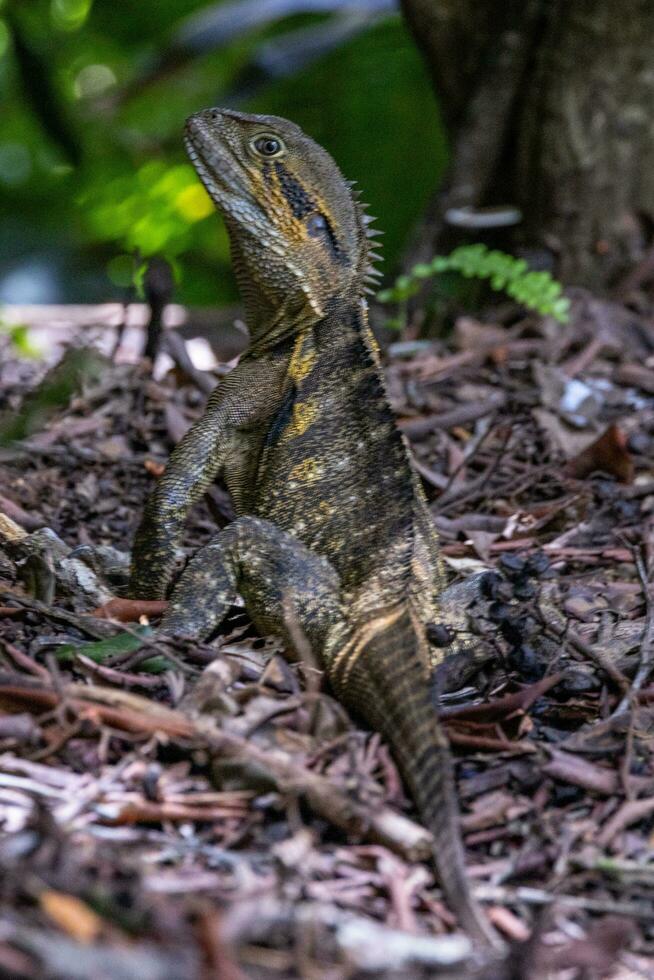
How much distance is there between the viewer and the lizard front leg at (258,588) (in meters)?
4.20

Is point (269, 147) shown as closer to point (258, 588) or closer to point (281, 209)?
point (281, 209)

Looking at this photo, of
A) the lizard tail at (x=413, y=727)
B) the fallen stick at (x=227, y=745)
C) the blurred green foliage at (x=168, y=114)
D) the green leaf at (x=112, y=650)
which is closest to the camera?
the lizard tail at (x=413, y=727)

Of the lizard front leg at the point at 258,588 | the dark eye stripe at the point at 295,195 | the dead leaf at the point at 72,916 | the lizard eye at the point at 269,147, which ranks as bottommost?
the lizard front leg at the point at 258,588

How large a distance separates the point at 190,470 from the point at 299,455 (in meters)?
0.47

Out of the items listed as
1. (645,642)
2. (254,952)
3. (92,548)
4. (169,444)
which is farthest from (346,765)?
(169,444)

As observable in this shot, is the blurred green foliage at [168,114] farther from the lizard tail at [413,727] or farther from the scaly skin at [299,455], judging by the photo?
the lizard tail at [413,727]

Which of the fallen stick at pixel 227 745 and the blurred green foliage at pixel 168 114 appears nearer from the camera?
the fallen stick at pixel 227 745

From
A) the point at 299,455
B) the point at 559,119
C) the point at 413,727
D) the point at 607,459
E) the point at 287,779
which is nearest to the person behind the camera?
the point at 287,779

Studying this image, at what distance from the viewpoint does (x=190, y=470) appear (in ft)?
15.4

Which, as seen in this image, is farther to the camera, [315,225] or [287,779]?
[315,225]

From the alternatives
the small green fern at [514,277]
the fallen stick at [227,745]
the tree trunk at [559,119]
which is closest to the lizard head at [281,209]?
the fallen stick at [227,745]

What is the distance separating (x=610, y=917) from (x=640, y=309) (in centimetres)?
564

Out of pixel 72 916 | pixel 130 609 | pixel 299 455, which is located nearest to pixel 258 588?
pixel 130 609

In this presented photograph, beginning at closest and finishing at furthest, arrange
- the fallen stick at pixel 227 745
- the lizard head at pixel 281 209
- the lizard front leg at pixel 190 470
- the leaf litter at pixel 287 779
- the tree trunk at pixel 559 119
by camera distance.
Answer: the leaf litter at pixel 287 779, the fallen stick at pixel 227 745, the lizard front leg at pixel 190 470, the lizard head at pixel 281 209, the tree trunk at pixel 559 119
